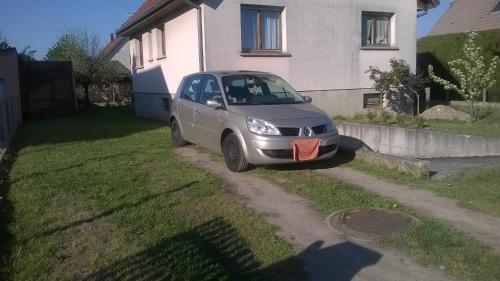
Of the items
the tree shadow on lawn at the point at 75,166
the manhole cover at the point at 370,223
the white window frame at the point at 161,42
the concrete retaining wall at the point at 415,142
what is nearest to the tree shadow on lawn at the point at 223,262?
the manhole cover at the point at 370,223

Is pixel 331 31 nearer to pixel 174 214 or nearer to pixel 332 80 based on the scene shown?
pixel 332 80

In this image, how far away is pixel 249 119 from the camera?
7691 millimetres

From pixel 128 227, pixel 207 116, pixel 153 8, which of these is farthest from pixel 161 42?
pixel 128 227

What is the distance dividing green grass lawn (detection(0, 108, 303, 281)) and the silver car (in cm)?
75

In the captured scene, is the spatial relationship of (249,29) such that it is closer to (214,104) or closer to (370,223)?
(214,104)

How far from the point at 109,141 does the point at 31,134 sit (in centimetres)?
386

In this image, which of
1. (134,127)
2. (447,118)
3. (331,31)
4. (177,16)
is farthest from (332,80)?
(134,127)

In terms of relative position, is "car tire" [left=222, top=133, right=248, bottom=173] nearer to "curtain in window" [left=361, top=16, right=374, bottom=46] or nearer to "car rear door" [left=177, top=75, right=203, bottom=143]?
"car rear door" [left=177, top=75, right=203, bottom=143]

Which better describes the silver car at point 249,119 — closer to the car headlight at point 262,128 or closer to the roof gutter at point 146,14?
the car headlight at point 262,128

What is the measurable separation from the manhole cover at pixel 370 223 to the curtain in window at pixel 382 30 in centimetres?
1189

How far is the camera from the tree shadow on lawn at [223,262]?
407 centimetres

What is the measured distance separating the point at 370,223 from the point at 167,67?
1241cm

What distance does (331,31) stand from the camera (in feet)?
49.6

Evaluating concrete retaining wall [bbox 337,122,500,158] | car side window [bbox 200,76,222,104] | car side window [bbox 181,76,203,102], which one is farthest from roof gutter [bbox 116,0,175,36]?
concrete retaining wall [bbox 337,122,500,158]
